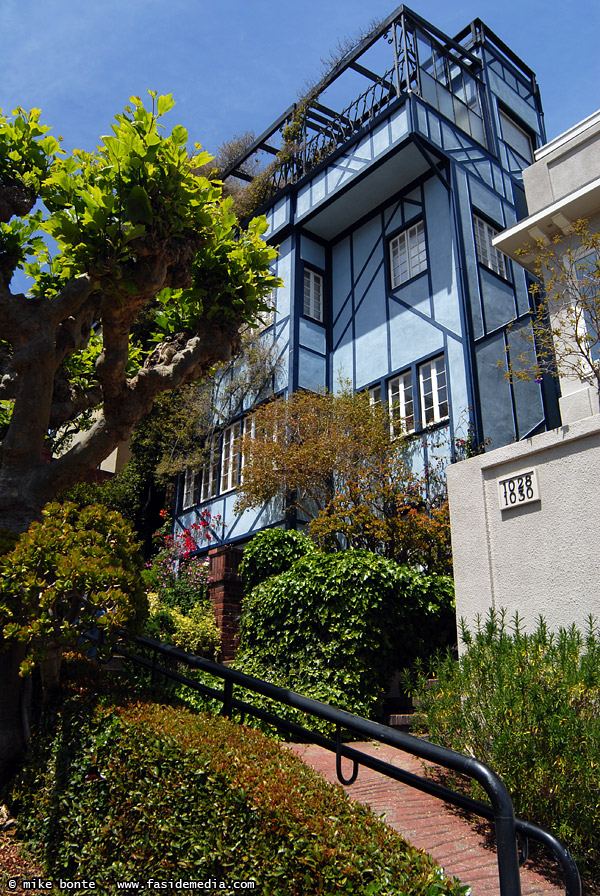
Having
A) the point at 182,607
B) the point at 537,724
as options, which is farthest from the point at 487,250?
the point at 537,724

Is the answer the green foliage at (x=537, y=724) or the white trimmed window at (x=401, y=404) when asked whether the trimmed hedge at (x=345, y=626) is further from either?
the white trimmed window at (x=401, y=404)

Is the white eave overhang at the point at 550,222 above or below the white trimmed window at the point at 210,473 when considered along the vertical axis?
above

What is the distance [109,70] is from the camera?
7543 millimetres

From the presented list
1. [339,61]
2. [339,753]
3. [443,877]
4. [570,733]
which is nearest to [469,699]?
[570,733]

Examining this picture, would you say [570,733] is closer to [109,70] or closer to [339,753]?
[339,753]

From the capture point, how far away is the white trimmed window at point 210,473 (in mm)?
15711

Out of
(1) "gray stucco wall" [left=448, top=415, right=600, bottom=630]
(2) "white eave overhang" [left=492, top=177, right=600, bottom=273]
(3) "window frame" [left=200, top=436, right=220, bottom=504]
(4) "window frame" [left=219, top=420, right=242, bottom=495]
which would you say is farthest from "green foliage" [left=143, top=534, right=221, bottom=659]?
(2) "white eave overhang" [left=492, top=177, right=600, bottom=273]

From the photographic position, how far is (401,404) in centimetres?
1316

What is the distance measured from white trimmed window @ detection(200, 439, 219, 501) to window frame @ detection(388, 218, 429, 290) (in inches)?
221

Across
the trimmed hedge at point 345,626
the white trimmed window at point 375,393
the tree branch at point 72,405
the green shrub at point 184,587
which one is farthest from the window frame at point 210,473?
the tree branch at point 72,405

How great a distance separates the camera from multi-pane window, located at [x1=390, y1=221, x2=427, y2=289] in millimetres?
13914

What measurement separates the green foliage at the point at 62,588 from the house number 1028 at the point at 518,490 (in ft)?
11.8

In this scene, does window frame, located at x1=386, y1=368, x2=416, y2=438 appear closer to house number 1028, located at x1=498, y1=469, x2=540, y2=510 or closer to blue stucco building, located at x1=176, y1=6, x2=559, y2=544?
blue stucco building, located at x1=176, y1=6, x2=559, y2=544

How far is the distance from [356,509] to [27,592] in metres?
6.53
